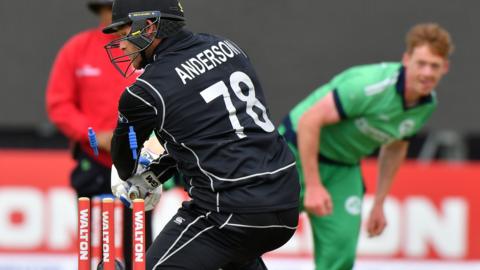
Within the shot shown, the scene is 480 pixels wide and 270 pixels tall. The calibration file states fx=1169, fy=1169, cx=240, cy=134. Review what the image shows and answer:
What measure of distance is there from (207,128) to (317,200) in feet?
5.86

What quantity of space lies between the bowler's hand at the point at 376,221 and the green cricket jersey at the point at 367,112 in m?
0.34

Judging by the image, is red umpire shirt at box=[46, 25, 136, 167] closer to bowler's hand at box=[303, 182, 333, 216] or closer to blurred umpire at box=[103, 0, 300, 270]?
bowler's hand at box=[303, 182, 333, 216]

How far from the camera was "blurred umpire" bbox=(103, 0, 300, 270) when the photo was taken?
4363mm

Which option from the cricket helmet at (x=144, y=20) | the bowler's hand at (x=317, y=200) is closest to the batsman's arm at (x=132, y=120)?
the cricket helmet at (x=144, y=20)

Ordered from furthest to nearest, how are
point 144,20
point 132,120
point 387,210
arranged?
point 387,210
point 144,20
point 132,120

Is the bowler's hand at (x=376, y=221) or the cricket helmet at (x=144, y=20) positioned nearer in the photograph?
the cricket helmet at (x=144, y=20)

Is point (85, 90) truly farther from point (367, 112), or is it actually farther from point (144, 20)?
point (144, 20)

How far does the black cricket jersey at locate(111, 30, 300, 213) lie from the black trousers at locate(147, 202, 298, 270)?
0.15 ft

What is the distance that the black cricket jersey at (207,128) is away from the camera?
434 centimetres

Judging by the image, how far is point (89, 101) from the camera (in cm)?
664

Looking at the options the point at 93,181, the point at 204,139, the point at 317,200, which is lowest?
the point at 93,181

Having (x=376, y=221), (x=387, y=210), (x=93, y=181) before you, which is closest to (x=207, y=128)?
(x=93, y=181)

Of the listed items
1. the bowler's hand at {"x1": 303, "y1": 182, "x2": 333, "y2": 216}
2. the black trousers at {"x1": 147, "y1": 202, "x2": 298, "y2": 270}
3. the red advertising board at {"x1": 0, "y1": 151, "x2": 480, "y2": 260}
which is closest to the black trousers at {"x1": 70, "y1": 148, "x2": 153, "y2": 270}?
the bowler's hand at {"x1": 303, "y1": 182, "x2": 333, "y2": 216}

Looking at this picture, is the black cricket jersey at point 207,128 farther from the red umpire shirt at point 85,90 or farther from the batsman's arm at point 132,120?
the red umpire shirt at point 85,90
